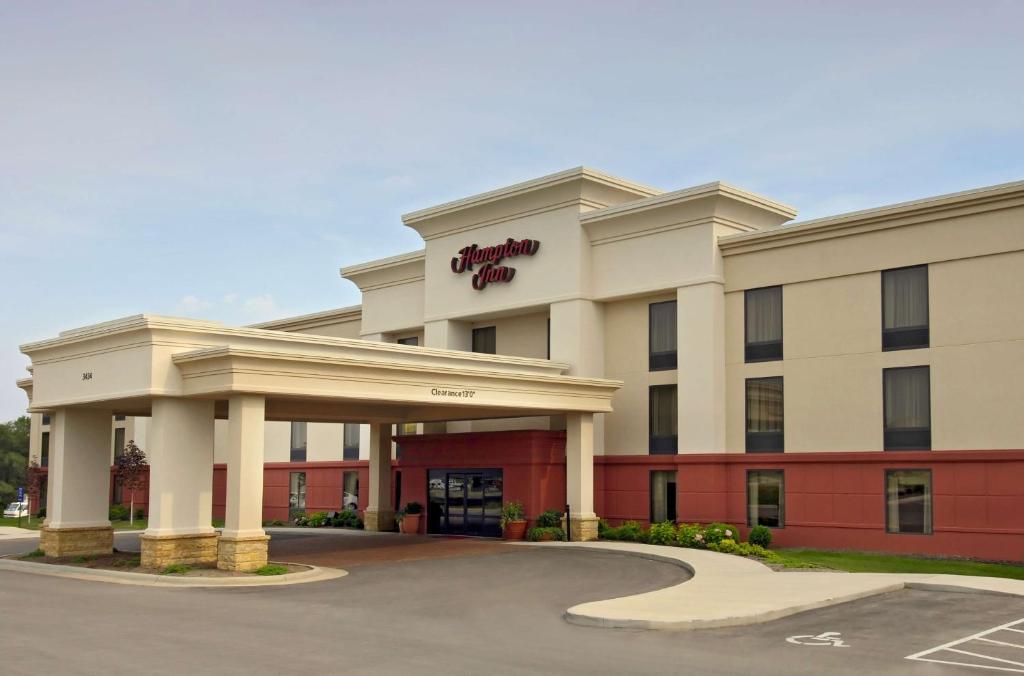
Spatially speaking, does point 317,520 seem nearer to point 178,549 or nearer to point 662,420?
point 662,420

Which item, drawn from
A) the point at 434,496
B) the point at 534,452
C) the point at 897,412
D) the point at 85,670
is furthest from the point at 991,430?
the point at 85,670

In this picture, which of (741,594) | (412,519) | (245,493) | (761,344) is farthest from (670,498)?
(245,493)

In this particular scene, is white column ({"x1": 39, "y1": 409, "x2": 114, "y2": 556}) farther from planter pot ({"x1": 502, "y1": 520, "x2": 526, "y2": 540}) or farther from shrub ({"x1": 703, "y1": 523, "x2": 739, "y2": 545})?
shrub ({"x1": 703, "y1": 523, "x2": 739, "y2": 545})

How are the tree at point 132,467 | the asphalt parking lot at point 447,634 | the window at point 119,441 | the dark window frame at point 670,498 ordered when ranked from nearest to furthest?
1. the asphalt parking lot at point 447,634
2. the dark window frame at point 670,498
3. the tree at point 132,467
4. the window at point 119,441

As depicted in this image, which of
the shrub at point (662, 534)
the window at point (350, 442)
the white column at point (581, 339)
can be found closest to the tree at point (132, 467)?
the window at point (350, 442)

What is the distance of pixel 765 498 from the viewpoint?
114 ft

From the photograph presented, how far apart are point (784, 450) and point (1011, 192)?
33.9 ft

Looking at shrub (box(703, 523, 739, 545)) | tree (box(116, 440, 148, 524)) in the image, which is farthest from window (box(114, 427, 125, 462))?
shrub (box(703, 523, 739, 545))

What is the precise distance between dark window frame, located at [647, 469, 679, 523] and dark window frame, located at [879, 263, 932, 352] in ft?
27.6

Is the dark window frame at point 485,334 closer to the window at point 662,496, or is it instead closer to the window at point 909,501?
the window at point 662,496

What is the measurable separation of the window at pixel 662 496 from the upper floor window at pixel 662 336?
3759 mm

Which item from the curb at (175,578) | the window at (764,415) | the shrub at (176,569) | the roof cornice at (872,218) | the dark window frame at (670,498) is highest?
the roof cornice at (872,218)

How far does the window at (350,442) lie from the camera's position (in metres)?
50.1

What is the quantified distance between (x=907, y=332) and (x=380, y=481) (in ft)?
73.6
